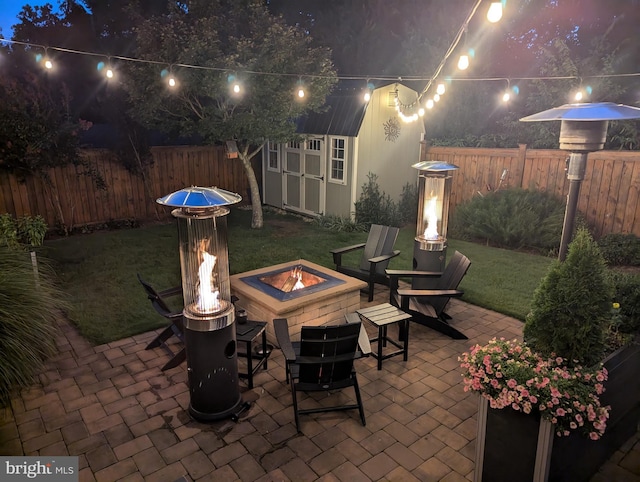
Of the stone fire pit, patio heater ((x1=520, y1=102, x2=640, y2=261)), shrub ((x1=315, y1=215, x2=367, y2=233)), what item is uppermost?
patio heater ((x1=520, y1=102, x2=640, y2=261))

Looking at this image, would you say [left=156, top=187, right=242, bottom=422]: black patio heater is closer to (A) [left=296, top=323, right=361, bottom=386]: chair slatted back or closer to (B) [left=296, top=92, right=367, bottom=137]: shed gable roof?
(A) [left=296, top=323, right=361, bottom=386]: chair slatted back

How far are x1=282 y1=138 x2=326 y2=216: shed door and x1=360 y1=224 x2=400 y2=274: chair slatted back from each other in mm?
4375

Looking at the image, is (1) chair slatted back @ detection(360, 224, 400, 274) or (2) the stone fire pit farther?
(1) chair slatted back @ detection(360, 224, 400, 274)

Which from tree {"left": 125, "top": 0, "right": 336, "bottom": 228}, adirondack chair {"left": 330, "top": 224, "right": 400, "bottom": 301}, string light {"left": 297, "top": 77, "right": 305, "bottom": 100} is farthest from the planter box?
tree {"left": 125, "top": 0, "right": 336, "bottom": 228}

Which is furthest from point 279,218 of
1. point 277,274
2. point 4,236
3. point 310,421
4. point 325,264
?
point 310,421

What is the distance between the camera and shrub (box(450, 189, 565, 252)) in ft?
27.3

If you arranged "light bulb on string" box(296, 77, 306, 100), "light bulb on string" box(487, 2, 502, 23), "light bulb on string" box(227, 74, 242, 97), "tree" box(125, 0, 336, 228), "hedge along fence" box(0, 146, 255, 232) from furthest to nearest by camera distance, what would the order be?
"hedge along fence" box(0, 146, 255, 232)
"light bulb on string" box(296, 77, 306, 100)
"tree" box(125, 0, 336, 228)
"light bulb on string" box(227, 74, 242, 97)
"light bulb on string" box(487, 2, 502, 23)

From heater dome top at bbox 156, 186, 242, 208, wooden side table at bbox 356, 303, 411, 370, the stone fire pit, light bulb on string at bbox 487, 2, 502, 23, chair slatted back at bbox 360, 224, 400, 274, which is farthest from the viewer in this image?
chair slatted back at bbox 360, 224, 400, 274

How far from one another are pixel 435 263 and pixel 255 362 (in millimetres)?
2596

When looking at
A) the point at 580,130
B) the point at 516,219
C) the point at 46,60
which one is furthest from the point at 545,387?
the point at 516,219

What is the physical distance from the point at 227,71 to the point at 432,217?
4.55m

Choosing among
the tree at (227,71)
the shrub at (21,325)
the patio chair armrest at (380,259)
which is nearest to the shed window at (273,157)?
the tree at (227,71)

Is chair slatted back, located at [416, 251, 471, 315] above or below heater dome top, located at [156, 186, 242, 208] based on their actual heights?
below

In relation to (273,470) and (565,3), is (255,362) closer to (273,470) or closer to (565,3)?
(273,470)
